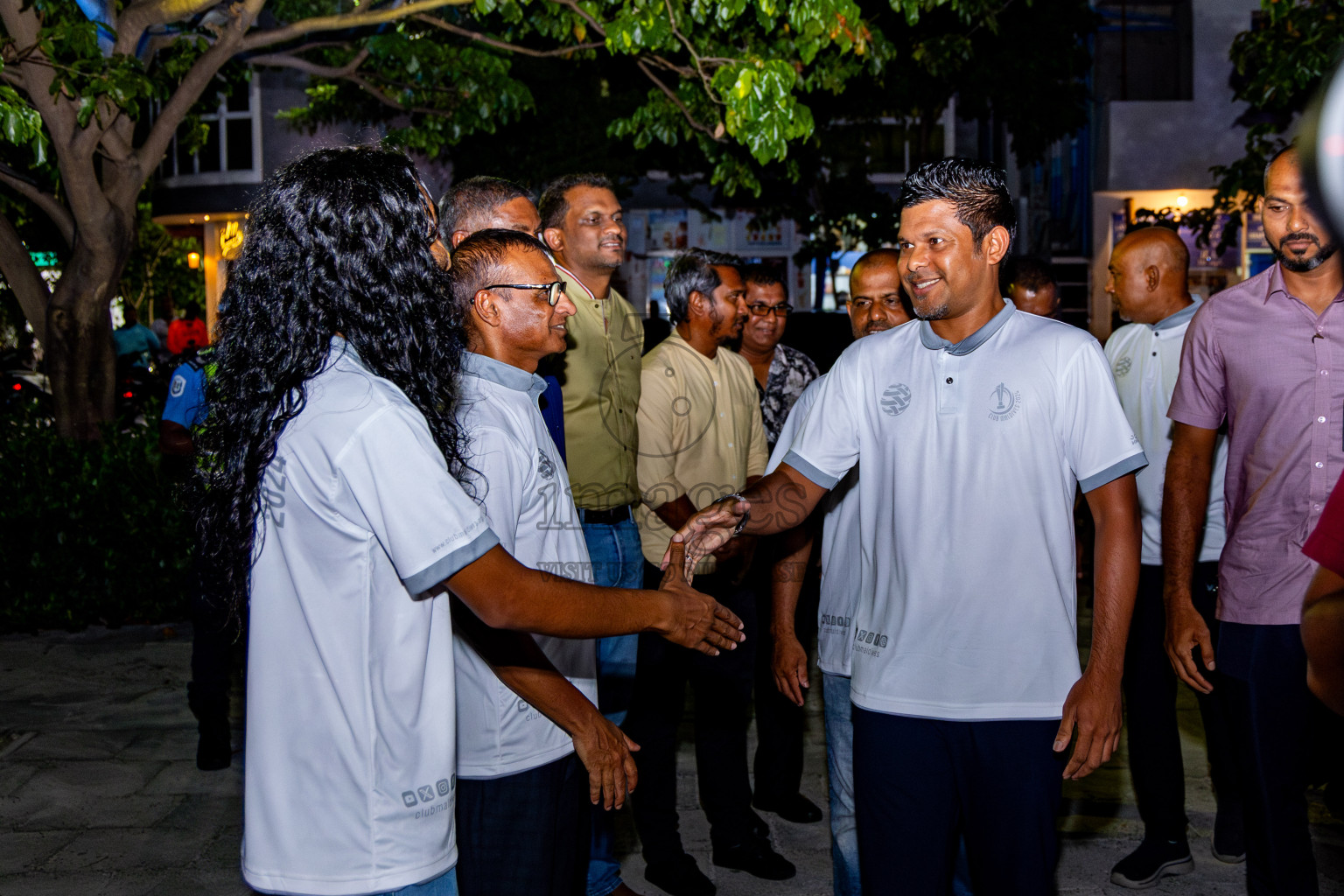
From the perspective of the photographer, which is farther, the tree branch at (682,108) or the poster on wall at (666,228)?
A: the poster on wall at (666,228)

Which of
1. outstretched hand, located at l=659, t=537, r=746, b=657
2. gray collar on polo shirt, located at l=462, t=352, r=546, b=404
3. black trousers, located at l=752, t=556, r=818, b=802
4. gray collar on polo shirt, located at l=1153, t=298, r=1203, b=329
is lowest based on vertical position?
black trousers, located at l=752, t=556, r=818, b=802

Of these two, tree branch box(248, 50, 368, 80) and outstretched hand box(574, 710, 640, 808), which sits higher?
tree branch box(248, 50, 368, 80)

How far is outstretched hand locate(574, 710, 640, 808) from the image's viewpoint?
8.36 ft

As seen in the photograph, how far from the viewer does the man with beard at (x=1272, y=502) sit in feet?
10.5

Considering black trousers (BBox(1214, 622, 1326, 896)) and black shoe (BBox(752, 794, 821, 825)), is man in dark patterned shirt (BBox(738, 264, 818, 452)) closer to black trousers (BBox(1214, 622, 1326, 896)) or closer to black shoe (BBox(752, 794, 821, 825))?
black shoe (BBox(752, 794, 821, 825))

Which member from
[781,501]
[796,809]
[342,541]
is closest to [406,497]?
[342,541]

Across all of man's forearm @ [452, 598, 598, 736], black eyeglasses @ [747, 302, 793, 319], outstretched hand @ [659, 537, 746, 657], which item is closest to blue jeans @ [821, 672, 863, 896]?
outstretched hand @ [659, 537, 746, 657]

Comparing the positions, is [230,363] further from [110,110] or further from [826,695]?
[110,110]

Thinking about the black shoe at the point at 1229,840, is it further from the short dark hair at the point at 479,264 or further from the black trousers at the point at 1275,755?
the short dark hair at the point at 479,264

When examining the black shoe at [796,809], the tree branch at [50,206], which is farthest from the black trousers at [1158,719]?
the tree branch at [50,206]

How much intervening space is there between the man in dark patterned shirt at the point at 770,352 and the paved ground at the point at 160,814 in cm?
166

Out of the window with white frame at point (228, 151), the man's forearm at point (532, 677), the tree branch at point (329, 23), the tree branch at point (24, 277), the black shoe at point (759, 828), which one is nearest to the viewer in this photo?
the man's forearm at point (532, 677)

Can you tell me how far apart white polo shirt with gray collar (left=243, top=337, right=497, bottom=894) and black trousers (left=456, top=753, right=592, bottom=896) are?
589 mm

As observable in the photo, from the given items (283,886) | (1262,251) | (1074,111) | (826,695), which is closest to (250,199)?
(283,886)
